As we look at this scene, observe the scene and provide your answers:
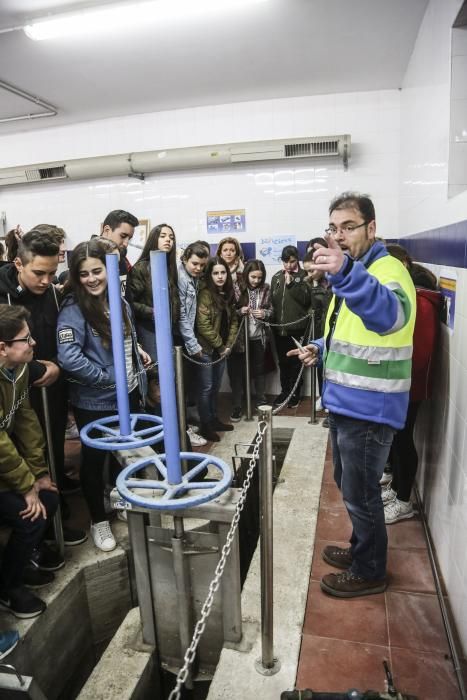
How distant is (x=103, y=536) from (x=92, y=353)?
1.12m

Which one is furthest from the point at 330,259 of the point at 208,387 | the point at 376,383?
the point at 208,387

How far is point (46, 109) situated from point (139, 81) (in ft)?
4.63

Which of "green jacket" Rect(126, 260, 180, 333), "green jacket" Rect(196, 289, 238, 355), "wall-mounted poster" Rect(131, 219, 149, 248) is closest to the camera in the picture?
"green jacket" Rect(126, 260, 180, 333)

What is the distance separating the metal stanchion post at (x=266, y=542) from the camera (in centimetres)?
167

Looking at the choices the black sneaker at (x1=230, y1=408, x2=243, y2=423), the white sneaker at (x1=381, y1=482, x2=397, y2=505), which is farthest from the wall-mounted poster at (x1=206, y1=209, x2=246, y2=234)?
the white sneaker at (x1=381, y1=482, x2=397, y2=505)

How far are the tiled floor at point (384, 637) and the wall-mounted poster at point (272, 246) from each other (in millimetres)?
3712

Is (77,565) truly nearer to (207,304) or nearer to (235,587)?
(235,587)

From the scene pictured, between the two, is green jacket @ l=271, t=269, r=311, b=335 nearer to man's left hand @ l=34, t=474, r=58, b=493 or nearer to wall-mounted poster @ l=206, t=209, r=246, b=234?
wall-mounted poster @ l=206, t=209, r=246, b=234

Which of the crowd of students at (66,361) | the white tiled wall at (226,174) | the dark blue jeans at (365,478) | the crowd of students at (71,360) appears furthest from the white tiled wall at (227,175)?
the dark blue jeans at (365,478)

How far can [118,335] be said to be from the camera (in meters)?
1.91

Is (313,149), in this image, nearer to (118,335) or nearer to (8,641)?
(118,335)

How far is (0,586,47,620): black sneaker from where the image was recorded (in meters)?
2.26

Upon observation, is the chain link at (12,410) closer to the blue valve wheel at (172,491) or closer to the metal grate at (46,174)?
the blue valve wheel at (172,491)

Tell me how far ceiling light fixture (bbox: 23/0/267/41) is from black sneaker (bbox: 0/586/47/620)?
12.0 feet
